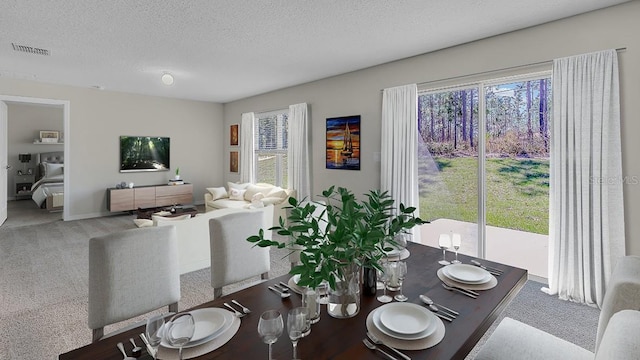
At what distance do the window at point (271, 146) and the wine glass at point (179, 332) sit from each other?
5.37 m

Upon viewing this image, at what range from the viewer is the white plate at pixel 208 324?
112 centimetres

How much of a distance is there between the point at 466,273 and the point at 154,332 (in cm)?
155

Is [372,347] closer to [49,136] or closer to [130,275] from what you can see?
[130,275]

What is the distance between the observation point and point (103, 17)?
302 cm

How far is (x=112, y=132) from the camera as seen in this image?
21.7ft

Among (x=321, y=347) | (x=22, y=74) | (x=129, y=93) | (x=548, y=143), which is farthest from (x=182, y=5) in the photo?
(x=129, y=93)

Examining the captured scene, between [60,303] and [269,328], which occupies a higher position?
[269,328]

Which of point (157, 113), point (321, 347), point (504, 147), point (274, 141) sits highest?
point (157, 113)

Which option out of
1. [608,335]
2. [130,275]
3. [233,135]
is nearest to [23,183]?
[233,135]

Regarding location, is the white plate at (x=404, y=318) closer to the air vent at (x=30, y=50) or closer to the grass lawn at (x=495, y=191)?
the grass lawn at (x=495, y=191)

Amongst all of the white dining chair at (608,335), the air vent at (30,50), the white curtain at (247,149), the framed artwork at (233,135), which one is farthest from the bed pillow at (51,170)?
the white dining chair at (608,335)

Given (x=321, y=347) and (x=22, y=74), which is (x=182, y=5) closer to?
(x=321, y=347)

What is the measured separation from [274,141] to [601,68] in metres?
5.27

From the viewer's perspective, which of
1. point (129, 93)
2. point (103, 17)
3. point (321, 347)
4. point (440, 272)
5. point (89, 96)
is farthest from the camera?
point (129, 93)
